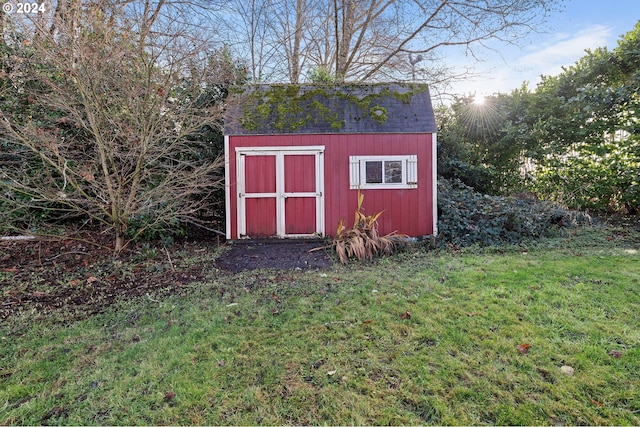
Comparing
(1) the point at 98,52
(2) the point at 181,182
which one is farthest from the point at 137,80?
(2) the point at 181,182

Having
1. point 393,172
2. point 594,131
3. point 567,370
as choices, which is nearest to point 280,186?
point 393,172

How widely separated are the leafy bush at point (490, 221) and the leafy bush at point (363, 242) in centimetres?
120

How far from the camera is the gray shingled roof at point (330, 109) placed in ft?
21.0

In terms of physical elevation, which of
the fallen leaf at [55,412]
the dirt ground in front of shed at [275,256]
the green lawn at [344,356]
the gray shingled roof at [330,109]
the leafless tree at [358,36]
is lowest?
the fallen leaf at [55,412]

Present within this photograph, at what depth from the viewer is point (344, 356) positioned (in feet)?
7.59

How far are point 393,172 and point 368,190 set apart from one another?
63 centimetres

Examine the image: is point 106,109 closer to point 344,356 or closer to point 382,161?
point 382,161

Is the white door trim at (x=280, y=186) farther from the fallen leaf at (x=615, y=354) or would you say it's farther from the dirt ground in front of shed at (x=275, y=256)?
the fallen leaf at (x=615, y=354)

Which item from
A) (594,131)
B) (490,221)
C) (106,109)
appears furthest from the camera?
(594,131)

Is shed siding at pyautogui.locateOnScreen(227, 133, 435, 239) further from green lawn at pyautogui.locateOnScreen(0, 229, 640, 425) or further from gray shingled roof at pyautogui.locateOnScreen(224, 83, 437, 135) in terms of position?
green lawn at pyautogui.locateOnScreen(0, 229, 640, 425)

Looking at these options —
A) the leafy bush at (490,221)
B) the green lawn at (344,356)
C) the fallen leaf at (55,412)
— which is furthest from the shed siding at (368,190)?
the fallen leaf at (55,412)

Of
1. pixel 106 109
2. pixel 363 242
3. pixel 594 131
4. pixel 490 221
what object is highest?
pixel 594 131

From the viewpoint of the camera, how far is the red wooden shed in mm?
6398

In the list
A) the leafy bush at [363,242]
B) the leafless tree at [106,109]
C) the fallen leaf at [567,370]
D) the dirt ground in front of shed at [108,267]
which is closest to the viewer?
the fallen leaf at [567,370]
